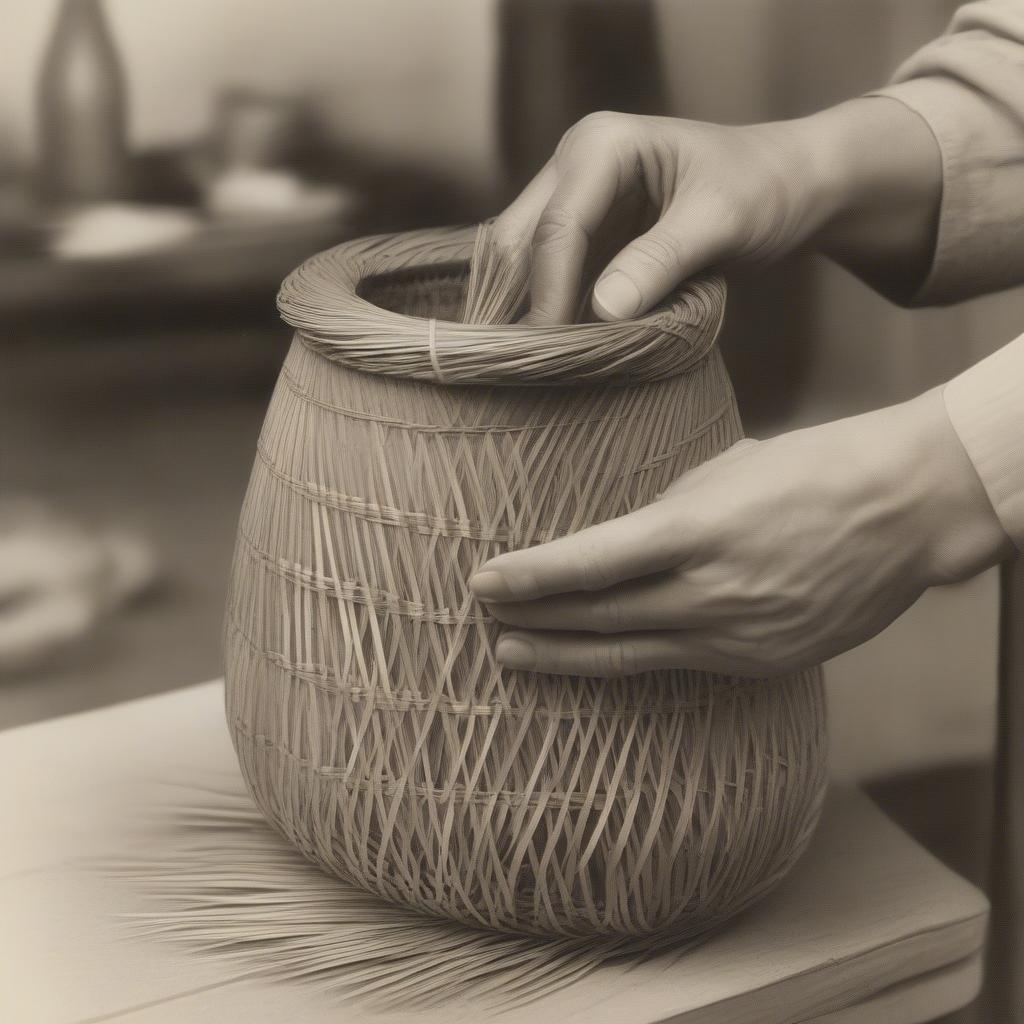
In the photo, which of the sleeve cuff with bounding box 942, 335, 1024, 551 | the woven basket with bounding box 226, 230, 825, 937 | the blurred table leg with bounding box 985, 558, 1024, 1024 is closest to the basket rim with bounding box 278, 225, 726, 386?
the woven basket with bounding box 226, 230, 825, 937

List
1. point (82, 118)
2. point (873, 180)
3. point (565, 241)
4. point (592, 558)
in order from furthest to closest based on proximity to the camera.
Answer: point (82, 118), point (873, 180), point (565, 241), point (592, 558)

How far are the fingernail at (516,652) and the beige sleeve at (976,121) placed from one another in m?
0.41

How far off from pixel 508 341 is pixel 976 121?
40cm

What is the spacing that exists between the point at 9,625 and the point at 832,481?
2.10ft

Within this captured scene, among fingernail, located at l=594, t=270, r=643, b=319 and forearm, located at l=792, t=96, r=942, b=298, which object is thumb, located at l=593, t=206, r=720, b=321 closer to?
fingernail, located at l=594, t=270, r=643, b=319

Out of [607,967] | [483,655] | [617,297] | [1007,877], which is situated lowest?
[1007,877]

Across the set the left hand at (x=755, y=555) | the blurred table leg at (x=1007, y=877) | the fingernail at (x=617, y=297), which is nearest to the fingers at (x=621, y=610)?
the left hand at (x=755, y=555)

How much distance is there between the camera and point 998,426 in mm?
545

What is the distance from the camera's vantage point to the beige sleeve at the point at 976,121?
0.77 m

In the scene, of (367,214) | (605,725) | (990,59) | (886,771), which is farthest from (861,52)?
(605,725)

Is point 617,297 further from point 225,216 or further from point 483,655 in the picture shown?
point 225,216

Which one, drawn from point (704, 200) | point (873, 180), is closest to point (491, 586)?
point (704, 200)

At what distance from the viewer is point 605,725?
555 mm

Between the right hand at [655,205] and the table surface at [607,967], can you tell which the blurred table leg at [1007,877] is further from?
the right hand at [655,205]
